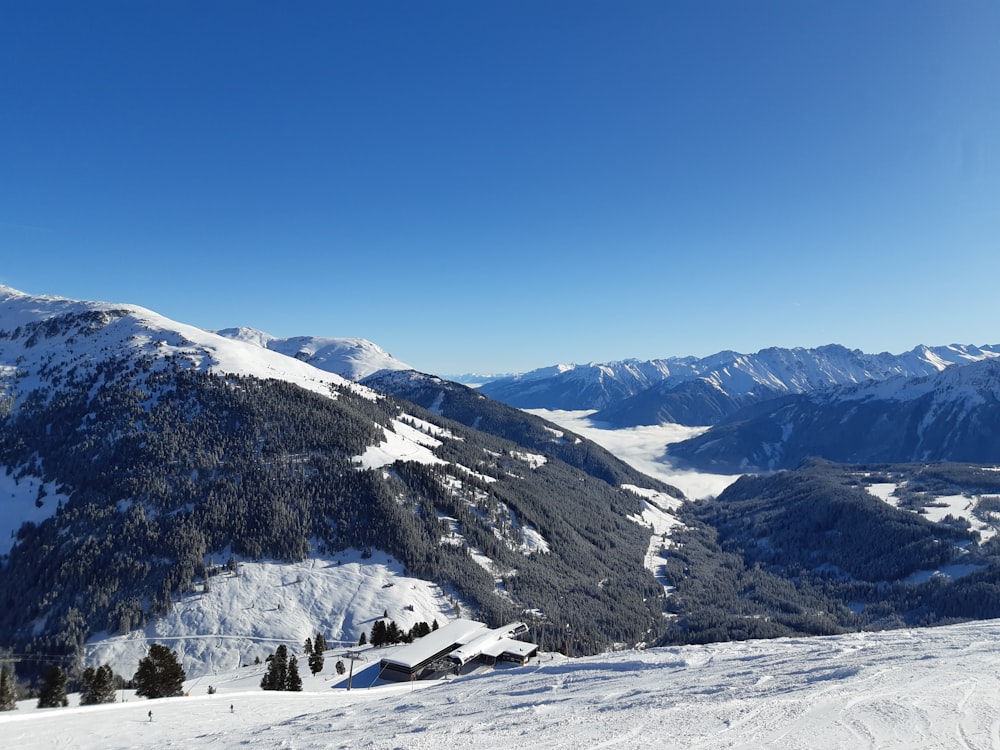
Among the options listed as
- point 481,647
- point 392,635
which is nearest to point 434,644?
point 481,647

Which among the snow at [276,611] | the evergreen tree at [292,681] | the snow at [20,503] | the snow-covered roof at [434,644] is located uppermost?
the snow at [20,503]

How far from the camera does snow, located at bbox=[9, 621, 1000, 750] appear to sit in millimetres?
18375

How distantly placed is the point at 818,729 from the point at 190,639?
13785 cm

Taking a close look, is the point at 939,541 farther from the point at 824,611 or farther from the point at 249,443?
the point at 249,443

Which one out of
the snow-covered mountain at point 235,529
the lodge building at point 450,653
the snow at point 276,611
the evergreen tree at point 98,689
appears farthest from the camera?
the snow-covered mountain at point 235,529

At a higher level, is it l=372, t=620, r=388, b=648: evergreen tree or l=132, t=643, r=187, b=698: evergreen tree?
l=132, t=643, r=187, b=698: evergreen tree

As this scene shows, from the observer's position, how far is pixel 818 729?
18.1 meters

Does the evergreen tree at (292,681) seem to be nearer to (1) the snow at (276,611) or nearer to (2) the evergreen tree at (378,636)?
(2) the evergreen tree at (378,636)

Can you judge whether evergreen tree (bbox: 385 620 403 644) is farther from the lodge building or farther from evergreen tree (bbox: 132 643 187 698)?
evergreen tree (bbox: 132 643 187 698)

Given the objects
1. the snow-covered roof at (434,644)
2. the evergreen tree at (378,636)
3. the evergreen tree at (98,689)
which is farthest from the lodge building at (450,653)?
the evergreen tree at (98,689)

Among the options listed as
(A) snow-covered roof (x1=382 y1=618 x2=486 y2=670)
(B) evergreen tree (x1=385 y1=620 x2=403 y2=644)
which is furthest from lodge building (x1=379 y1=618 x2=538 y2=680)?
(B) evergreen tree (x1=385 y1=620 x2=403 y2=644)

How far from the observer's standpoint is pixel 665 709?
23.2 m

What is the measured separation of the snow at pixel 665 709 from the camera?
1838 cm

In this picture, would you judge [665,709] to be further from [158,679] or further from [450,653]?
[450,653]
